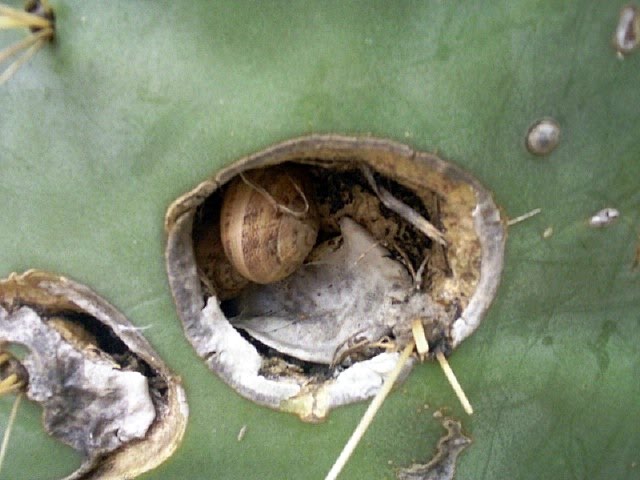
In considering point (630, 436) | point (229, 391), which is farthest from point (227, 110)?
point (630, 436)

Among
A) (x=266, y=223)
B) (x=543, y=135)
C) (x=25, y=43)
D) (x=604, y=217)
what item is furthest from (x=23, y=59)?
(x=604, y=217)

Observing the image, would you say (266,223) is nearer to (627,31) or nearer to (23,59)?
(23,59)

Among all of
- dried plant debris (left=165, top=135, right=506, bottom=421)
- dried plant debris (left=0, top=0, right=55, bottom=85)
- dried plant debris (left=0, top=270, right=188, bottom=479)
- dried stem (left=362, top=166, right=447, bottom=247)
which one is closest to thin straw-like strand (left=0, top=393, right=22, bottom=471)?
dried plant debris (left=0, top=270, right=188, bottom=479)

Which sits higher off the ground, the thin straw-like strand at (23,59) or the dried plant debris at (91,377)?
the thin straw-like strand at (23,59)

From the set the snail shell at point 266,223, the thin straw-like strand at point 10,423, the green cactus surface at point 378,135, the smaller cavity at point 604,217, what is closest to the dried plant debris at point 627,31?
the green cactus surface at point 378,135

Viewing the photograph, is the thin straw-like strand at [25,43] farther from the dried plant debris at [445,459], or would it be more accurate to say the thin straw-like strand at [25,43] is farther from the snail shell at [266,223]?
the dried plant debris at [445,459]

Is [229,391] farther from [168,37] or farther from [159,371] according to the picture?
[168,37]
